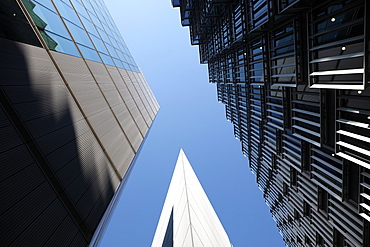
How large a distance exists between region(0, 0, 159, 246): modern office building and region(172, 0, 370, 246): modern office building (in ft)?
44.6

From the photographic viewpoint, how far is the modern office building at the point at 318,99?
1187 cm

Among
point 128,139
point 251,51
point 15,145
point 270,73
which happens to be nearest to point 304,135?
point 270,73

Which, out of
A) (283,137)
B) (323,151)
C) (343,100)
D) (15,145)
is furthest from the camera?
(283,137)

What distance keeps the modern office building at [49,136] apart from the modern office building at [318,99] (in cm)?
1359

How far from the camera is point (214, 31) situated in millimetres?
42719

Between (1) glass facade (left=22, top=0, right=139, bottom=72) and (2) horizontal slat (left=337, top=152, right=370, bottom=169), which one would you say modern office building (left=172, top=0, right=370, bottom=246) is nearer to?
(2) horizontal slat (left=337, top=152, right=370, bottom=169)

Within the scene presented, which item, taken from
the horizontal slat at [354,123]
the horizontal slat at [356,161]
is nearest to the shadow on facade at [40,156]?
the horizontal slat at [356,161]

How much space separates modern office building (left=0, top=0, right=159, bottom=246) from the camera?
6814 millimetres

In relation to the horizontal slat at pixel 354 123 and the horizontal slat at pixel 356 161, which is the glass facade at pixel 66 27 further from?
the horizontal slat at pixel 356 161

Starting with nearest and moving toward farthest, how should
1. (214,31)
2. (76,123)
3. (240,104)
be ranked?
(76,123)
(240,104)
(214,31)

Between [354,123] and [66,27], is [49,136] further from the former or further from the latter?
[354,123]

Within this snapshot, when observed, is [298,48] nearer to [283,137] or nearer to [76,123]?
[283,137]

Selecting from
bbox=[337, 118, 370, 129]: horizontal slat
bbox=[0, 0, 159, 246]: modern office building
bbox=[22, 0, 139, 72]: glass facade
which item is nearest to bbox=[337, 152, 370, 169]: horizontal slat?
bbox=[337, 118, 370, 129]: horizontal slat

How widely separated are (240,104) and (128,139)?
25.0m
